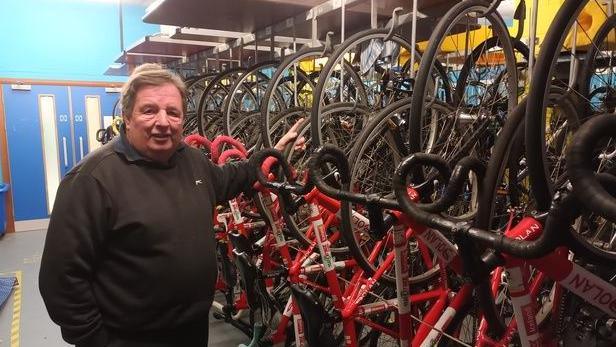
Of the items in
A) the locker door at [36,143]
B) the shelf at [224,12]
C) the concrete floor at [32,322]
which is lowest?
the concrete floor at [32,322]

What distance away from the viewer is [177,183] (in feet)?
5.24

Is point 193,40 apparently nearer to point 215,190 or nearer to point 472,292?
point 215,190

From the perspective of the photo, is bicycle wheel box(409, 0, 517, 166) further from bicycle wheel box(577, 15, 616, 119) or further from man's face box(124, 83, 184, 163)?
man's face box(124, 83, 184, 163)

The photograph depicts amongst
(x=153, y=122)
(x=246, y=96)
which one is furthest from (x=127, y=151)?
(x=246, y=96)

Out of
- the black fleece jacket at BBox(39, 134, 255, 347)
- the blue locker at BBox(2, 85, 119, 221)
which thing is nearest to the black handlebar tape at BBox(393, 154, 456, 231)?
the black fleece jacket at BBox(39, 134, 255, 347)

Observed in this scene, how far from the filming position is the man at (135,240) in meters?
1.40

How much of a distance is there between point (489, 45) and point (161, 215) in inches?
64.0

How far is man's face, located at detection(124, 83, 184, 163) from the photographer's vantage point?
1523 mm

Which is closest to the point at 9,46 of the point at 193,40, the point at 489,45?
the point at 193,40

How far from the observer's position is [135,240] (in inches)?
57.7

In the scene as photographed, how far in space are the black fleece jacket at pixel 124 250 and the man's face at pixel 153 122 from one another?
0.04 m

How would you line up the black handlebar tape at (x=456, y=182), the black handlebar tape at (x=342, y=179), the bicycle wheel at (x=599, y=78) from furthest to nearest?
the bicycle wheel at (x=599, y=78) → the black handlebar tape at (x=342, y=179) → the black handlebar tape at (x=456, y=182)

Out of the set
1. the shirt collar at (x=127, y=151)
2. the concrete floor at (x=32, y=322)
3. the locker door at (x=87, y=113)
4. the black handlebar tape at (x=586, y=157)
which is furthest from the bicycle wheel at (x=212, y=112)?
the locker door at (x=87, y=113)

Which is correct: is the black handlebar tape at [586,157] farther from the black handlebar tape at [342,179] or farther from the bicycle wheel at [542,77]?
the black handlebar tape at [342,179]
